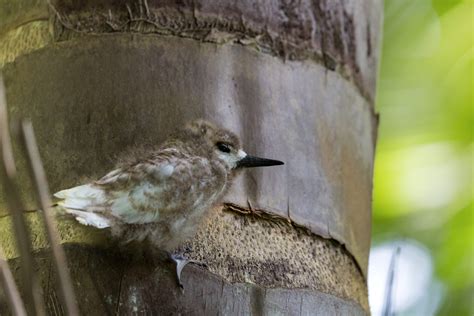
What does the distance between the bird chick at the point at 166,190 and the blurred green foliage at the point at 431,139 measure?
2077 millimetres

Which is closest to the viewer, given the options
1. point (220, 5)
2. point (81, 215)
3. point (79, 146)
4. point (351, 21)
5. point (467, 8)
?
point (81, 215)

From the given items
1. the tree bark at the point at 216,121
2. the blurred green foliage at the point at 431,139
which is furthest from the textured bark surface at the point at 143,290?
the blurred green foliage at the point at 431,139

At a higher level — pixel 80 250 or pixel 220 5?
pixel 220 5

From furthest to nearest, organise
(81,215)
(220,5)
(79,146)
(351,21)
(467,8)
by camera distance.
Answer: (467,8)
(351,21)
(220,5)
(79,146)
(81,215)

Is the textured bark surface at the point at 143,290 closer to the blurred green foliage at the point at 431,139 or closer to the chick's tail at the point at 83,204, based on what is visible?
the chick's tail at the point at 83,204

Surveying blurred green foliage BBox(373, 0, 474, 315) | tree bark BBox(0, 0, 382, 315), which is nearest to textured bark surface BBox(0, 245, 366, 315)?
tree bark BBox(0, 0, 382, 315)

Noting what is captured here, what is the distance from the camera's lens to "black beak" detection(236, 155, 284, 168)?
2.15 m

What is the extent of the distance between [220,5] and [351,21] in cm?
43

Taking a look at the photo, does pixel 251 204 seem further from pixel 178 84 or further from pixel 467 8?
pixel 467 8

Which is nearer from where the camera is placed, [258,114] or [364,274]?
[258,114]

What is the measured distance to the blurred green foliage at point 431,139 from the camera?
423 cm

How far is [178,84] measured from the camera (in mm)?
2191

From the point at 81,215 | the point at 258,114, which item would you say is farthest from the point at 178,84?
the point at 81,215

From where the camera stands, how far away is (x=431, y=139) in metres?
4.41
